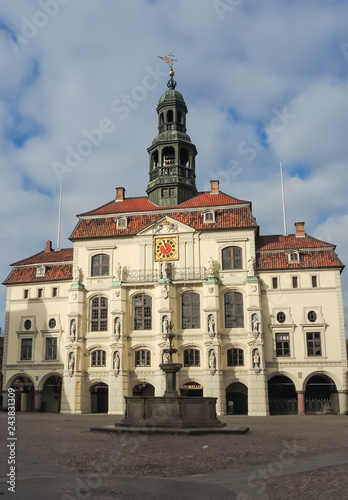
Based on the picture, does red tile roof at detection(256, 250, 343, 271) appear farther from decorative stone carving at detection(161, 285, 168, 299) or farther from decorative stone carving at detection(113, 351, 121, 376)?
decorative stone carving at detection(113, 351, 121, 376)

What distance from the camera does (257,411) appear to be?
134 ft

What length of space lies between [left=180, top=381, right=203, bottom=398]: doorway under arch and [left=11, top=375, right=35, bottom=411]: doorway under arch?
600 inches

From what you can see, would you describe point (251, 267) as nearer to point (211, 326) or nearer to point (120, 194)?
point (211, 326)

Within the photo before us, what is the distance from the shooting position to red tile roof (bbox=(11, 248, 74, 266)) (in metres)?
50.2

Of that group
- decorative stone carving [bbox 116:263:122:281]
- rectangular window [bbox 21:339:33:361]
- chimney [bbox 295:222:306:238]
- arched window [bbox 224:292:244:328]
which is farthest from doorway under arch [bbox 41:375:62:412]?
chimney [bbox 295:222:306:238]

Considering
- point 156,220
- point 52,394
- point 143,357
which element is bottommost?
point 52,394

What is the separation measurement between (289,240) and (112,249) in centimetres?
1596

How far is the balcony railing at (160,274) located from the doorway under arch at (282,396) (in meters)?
11.1

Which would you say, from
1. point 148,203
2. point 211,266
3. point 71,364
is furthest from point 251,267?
point 71,364

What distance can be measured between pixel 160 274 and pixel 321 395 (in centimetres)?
1723

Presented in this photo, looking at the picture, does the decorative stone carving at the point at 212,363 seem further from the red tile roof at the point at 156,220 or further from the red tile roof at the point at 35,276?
the red tile roof at the point at 35,276

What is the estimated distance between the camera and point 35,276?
162ft

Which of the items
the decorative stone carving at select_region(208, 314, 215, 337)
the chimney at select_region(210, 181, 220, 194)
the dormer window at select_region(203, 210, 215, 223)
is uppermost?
the chimney at select_region(210, 181, 220, 194)

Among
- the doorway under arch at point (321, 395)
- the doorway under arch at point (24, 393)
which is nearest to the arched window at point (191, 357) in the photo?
the doorway under arch at point (321, 395)
